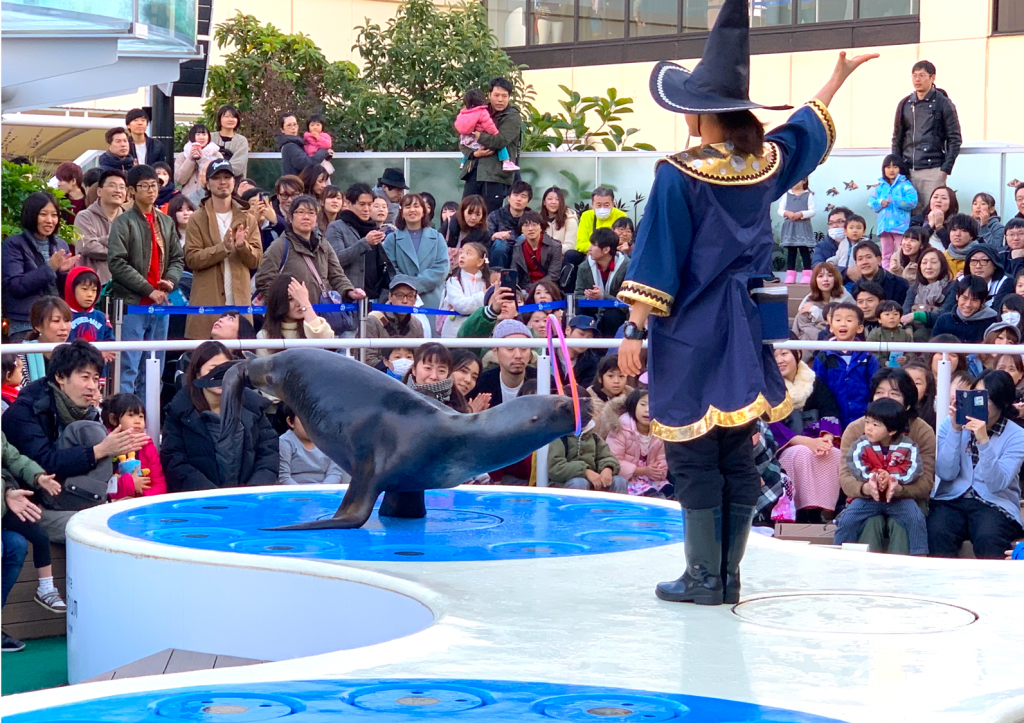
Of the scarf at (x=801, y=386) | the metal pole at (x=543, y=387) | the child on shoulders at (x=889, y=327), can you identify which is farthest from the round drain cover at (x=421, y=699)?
the child on shoulders at (x=889, y=327)

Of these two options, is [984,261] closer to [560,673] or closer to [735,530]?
[735,530]

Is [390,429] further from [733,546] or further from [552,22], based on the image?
[552,22]

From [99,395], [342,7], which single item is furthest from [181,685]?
[342,7]

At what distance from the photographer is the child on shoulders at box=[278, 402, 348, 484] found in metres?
7.98

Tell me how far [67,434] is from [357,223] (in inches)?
164

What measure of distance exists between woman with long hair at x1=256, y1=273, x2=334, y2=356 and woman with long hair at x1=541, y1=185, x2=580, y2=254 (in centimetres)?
430

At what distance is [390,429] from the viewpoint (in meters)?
6.11

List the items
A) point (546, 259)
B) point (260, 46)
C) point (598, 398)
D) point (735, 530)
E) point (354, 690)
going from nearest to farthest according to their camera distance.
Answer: point (354, 690), point (735, 530), point (598, 398), point (546, 259), point (260, 46)

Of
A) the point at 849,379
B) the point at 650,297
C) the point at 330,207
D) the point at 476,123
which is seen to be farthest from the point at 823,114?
the point at 476,123

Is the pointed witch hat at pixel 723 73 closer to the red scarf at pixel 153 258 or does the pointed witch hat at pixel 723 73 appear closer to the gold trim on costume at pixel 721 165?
the gold trim on costume at pixel 721 165

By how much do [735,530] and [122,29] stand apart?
5.38 meters

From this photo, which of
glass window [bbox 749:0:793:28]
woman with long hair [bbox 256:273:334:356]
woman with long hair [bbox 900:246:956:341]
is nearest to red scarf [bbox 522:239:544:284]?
woman with long hair [bbox 900:246:956:341]

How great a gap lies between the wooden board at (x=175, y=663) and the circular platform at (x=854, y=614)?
1.92 metres

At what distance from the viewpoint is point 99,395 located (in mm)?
7281
